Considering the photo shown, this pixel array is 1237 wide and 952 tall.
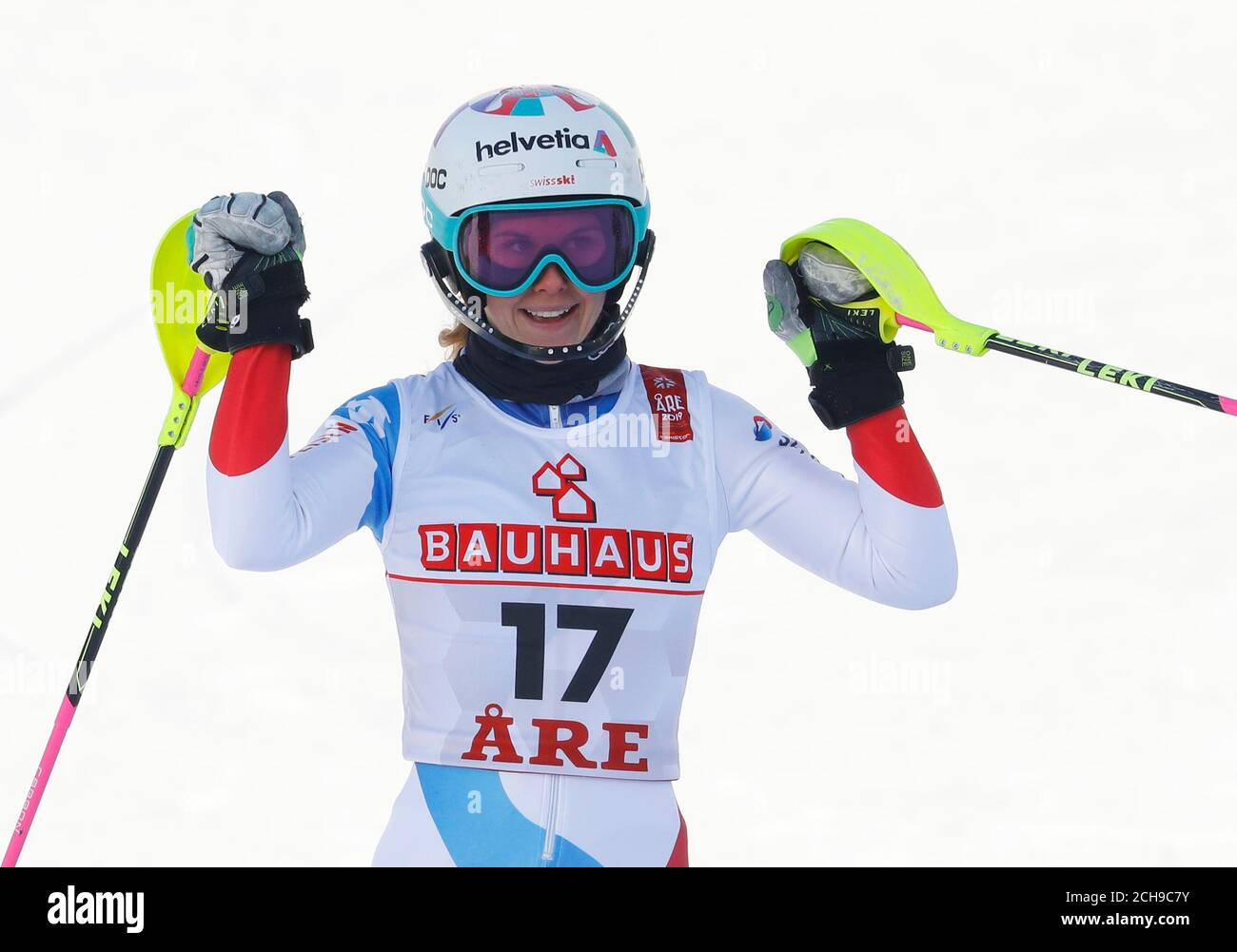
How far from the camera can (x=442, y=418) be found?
3.77 metres

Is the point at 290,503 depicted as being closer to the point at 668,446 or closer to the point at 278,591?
the point at 668,446

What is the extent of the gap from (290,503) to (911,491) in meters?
1.20

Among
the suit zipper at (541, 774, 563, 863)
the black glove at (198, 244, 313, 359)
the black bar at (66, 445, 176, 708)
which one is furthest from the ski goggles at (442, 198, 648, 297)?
the suit zipper at (541, 774, 563, 863)

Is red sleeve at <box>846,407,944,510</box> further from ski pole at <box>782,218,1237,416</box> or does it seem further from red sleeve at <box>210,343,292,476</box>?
red sleeve at <box>210,343,292,476</box>

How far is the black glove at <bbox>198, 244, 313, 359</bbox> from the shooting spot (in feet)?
11.5

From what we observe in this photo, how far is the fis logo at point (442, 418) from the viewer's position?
3.77 m

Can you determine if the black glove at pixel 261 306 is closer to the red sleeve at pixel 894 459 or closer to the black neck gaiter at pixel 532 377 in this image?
the black neck gaiter at pixel 532 377

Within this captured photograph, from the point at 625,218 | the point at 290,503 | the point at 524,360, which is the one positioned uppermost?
the point at 625,218

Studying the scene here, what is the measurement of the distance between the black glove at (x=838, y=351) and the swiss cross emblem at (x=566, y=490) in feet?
1.60

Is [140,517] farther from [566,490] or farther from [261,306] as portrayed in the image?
[566,490]

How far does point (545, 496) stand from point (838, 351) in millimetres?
653
